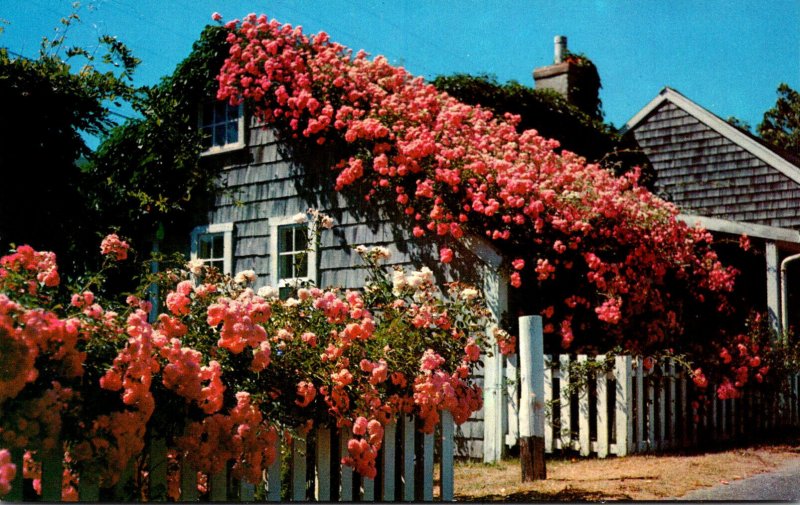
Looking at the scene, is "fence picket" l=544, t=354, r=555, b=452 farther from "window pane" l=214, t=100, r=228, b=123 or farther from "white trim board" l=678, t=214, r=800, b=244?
"window pane" l=214, t=100, r=228, b=123

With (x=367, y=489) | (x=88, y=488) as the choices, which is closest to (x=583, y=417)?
(x=367, y=489)

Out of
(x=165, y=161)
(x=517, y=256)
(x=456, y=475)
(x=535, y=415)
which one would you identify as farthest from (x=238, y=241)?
(x=535, y=415)

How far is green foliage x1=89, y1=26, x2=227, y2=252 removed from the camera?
8352 mm

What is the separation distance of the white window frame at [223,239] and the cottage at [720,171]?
17.8ft

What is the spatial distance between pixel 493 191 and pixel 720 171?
5.35m

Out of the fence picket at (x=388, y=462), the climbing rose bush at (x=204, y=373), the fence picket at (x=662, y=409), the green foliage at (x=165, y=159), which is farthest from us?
the green foliage at (x=165, y=159)

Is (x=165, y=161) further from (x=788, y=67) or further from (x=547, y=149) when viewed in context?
(x=788, y=67)

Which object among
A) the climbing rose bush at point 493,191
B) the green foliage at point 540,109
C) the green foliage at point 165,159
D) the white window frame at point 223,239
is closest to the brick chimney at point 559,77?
the green foliage at point 540,109

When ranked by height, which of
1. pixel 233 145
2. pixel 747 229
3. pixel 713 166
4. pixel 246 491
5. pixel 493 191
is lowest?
pixel 246 491

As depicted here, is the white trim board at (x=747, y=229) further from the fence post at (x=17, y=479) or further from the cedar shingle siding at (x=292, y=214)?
the fence post at (x=17, y=479)

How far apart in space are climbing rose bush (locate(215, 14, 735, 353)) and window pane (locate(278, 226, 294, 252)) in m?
0.92

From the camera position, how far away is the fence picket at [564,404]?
6.79m

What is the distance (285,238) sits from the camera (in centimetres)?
861

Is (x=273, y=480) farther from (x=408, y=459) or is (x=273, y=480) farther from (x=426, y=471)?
(x=426, y=471)
